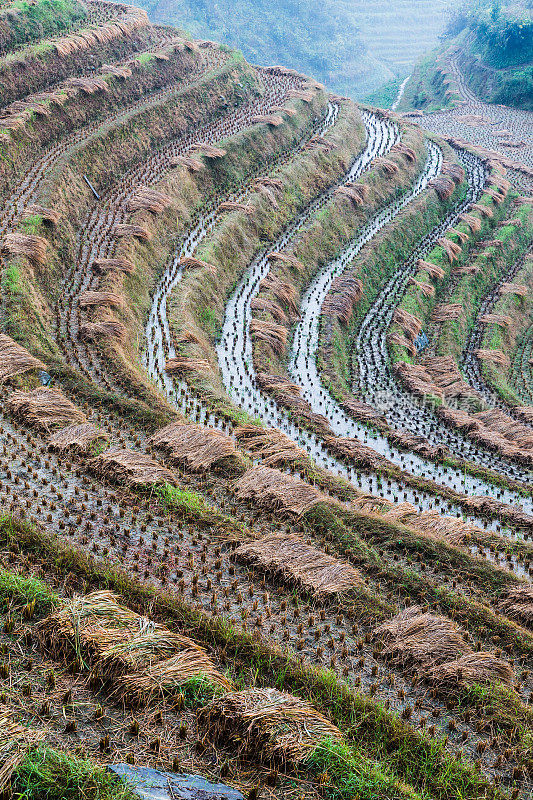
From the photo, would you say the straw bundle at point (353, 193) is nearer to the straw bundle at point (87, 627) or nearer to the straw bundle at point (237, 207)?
the straw bundle at point (237, 207)

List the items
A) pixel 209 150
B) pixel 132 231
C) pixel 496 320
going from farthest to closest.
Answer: pixel 209 150 < pixel 496 320 < pixel 132 231

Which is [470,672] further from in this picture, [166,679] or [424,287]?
[424,287]

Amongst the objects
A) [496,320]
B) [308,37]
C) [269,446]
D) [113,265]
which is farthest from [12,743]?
[308,37]

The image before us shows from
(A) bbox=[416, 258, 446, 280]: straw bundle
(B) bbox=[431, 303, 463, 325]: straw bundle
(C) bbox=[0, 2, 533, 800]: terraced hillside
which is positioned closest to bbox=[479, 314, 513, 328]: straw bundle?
(C) bbox=[0, 2, 533, 800]: terraced hillside

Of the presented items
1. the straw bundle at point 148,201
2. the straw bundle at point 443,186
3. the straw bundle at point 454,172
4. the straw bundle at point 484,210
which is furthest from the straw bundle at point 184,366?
the straw bundle at point 454,172

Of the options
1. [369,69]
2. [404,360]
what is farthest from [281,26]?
[404,360]

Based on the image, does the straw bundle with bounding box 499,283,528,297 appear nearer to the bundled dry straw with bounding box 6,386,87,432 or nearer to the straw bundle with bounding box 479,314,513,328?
the straw bundle with bounding box 479,314,513,328
